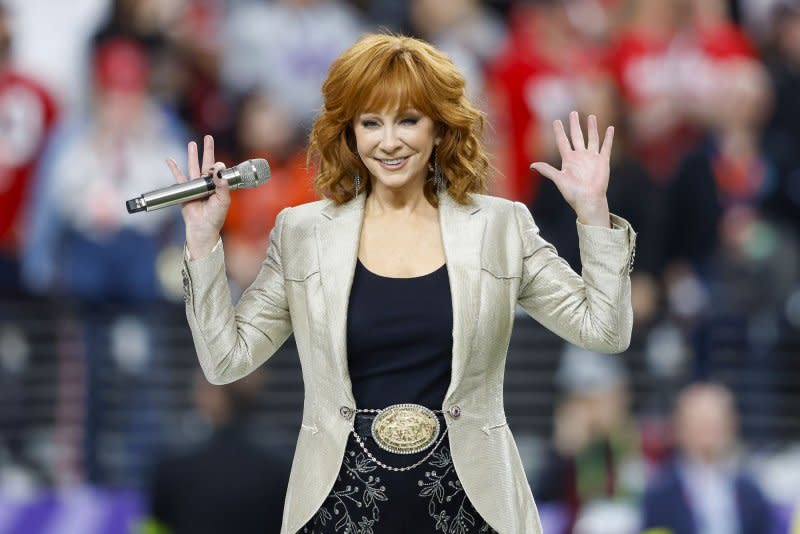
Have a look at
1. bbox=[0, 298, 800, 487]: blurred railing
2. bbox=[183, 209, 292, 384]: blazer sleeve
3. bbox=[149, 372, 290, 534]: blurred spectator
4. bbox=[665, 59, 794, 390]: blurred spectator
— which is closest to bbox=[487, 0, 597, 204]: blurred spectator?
bbox=[665, 59, 794, 390]: blurred spectator

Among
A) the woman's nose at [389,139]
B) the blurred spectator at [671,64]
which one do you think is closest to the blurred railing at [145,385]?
the blurred spectator at [671,64]

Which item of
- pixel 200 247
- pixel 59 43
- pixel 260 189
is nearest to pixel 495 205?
pixel 200 247

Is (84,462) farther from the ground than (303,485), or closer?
closer

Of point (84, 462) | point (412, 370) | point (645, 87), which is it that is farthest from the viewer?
point (645, 87)

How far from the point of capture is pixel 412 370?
3.21 metres

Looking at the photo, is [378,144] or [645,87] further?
[645,87]

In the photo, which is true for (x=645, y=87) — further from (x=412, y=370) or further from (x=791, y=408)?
(x=412, y=370)

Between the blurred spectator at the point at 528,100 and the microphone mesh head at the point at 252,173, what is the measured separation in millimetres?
4745

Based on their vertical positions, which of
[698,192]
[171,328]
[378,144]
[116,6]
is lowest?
[171,328]

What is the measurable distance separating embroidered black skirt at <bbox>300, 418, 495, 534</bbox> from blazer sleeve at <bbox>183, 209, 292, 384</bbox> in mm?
272

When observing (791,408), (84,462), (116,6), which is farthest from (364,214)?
(116,6)

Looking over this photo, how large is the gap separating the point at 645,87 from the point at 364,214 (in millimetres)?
5315

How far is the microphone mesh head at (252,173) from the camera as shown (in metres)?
3.22

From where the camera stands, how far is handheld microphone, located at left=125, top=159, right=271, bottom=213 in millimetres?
3125
